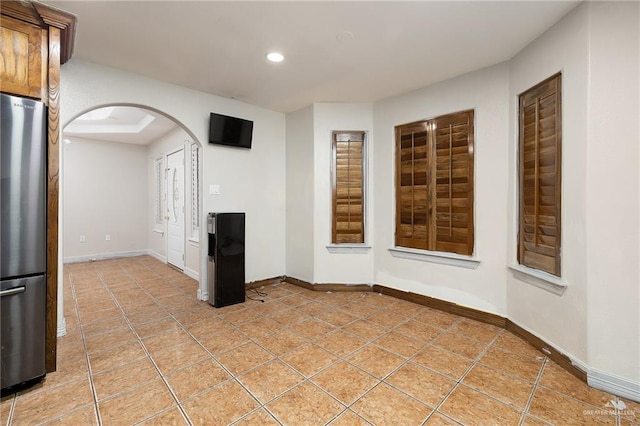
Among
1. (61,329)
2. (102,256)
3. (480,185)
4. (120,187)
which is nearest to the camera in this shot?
(61,329)

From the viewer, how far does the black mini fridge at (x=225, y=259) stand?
3383 millimetres

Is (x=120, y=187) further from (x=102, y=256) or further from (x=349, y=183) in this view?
(x=349, y=183)

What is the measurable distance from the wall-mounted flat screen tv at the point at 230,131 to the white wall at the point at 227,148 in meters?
0.10

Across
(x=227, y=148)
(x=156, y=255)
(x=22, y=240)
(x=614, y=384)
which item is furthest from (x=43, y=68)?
(x=156, y=255)

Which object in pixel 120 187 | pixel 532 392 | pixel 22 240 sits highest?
pixel 120 187

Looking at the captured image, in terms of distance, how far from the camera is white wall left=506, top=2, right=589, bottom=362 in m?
1.99

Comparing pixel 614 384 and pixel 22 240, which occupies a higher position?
pixel 22 240

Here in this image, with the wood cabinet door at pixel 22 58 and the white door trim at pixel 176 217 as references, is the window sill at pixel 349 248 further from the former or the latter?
the wood cabinet door at pixel 22 58

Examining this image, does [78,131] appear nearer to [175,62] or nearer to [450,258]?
[175,62]

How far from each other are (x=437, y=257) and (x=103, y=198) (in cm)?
691

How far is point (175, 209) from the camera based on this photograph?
17.8 ft

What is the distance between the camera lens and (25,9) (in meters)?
1.85

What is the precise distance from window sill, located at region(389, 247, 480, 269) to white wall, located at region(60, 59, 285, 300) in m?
1.81

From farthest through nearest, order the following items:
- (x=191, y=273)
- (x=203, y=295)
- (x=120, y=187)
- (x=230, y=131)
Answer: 1. (x=120, y=187)
2. (x=191, y=273)
3. (x=230, y=131)
4. (x=203, y=295)
